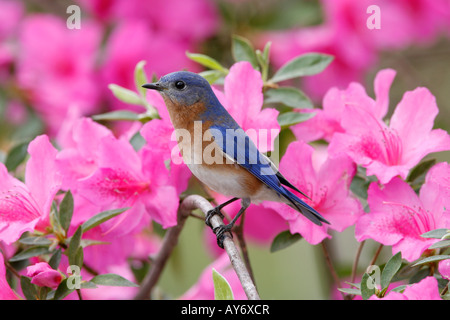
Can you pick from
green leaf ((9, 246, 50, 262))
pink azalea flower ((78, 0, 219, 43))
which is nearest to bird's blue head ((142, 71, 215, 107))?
green leaf ((9, 246, 50, 262))

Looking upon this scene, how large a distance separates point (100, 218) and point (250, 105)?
19cm

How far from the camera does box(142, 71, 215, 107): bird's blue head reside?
2.34ft

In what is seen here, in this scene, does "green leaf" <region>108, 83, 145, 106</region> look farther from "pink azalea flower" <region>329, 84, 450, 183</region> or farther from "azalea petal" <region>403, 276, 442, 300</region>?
"azalea petal" <region>403, 276, 442, 300</region>

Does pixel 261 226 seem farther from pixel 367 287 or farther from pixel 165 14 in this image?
pixel 367 287

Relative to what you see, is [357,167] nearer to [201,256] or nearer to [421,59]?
[421,59]

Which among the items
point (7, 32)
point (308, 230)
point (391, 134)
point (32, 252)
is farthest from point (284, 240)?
point (7, 32)

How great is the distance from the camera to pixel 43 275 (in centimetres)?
66

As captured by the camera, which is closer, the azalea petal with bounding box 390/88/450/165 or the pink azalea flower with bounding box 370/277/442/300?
the pink azalea flower with bounding box 370/277/442/300

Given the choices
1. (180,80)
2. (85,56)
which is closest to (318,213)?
(180,80)

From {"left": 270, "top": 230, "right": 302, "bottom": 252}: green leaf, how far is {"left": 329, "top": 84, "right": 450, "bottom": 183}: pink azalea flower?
4.0 inches

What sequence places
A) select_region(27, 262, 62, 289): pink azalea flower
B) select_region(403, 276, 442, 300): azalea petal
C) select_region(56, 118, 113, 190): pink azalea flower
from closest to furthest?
select_region(403, 276, 442, 300): azalea petal, select_region(27, 262, 62, 289): pink azalea flower, select_region(56, 118, 113, 190): pink azalea flower

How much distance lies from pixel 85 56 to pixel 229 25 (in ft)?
1.16

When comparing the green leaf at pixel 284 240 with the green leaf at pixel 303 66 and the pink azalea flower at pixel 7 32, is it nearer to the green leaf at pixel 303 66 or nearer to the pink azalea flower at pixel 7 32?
the green leaf at pixel 303 66

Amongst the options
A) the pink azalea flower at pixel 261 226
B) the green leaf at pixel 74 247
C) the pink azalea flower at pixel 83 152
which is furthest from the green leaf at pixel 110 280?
the pink azalea flower at pixel 261 226
